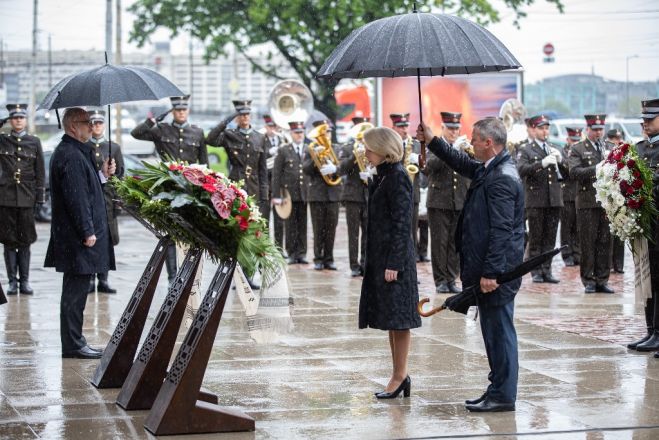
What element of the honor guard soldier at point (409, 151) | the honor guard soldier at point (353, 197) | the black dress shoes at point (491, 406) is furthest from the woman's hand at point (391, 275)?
the honor guard soldier at point (353, 197)

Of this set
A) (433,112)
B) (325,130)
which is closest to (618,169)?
(325,130)

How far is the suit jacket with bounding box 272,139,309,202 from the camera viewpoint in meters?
18.1

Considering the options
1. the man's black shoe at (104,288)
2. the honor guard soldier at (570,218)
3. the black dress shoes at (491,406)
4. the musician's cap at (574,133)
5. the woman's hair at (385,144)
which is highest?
the musician's cap at (574,133)

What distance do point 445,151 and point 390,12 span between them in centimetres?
2619

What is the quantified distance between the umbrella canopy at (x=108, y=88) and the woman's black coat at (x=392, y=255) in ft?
7.42

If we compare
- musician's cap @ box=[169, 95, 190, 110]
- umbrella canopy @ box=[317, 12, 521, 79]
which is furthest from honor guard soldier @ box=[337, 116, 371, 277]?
umbrella canopy @ box=[317, 12, 521, 79]

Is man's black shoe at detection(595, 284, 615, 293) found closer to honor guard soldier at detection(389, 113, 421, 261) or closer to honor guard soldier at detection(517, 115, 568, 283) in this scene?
honor guard soldier at detection(517, 115, 568, 283)

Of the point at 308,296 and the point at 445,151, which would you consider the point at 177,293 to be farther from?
the point at 308,296

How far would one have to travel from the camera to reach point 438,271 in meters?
14.3

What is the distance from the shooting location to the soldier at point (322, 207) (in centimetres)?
1714

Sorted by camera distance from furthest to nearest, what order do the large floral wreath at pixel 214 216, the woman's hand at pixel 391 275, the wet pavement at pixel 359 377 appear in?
1. the woman's hand at pixel 391 275
2. the wet pavement at pixel 359 377
3. the large floral wreath at pixel 214 216

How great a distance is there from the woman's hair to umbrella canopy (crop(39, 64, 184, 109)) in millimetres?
2083

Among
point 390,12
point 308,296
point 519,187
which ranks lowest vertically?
point 308,296

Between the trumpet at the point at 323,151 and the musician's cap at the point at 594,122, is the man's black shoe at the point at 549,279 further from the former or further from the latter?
the trumpet at the point at 323,151
